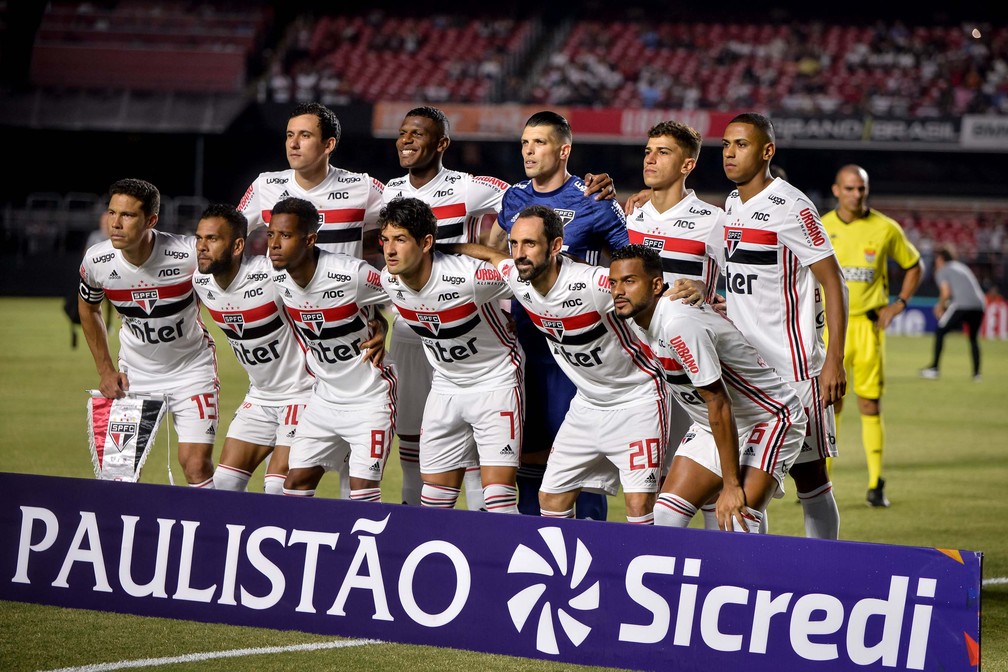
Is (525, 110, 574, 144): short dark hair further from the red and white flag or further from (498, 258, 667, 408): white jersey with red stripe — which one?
the red and white flag

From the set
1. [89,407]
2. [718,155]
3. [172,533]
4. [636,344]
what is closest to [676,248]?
[636,344]

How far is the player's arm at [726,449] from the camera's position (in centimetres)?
484

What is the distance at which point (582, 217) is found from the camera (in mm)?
5895

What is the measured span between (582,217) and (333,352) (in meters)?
1.34

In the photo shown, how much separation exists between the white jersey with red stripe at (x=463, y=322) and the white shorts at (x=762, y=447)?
3.16 ft

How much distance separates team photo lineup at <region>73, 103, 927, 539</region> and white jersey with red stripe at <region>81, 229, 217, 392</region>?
12mm

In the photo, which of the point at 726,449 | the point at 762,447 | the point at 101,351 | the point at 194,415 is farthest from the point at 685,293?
the point at 101,351

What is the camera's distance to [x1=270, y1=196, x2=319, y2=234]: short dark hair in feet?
19.1

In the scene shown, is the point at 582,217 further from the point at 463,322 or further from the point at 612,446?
the point at 612,446

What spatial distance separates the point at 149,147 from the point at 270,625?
1176 inches

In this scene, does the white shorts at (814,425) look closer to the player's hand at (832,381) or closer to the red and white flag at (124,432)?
the player's hand at (832,381)

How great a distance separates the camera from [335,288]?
230 inches

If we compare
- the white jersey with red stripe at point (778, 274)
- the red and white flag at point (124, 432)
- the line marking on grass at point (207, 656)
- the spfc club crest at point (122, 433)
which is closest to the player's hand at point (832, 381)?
the white jersey with red stripe at point (778, 274)

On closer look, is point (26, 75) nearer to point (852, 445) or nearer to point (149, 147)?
point (149, 147)
